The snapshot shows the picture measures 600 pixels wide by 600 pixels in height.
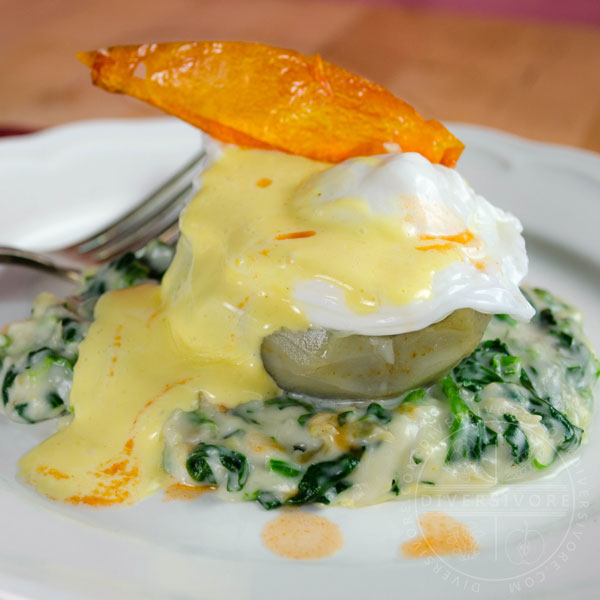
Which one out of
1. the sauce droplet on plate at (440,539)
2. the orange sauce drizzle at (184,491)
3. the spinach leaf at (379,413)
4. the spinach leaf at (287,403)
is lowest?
the orange sauce drizzle at (184,491)

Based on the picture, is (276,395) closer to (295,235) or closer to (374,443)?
(374,443)

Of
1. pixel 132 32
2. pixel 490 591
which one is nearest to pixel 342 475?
pixel 490 591

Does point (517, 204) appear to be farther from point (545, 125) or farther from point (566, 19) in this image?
point (566, 19)

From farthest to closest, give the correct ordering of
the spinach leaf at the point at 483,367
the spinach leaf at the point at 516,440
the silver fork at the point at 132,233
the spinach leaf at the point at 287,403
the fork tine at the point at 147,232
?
the fork tine at the point at 147,232 < the silver fork at the point at 132,233 < the spinach leaf at the point at 483,367 < the spinach leaf at the point at 287,403 < the spinach leaf at the point at 516,440

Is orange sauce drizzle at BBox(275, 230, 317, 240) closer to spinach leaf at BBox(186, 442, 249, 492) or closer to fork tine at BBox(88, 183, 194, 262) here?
spinach leaf at BBox(186, 442, 249, 492)

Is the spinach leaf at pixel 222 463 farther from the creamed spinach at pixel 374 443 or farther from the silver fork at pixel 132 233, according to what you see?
the silver fork at pixel 132 233

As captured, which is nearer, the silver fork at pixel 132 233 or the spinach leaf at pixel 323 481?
the spinach leaf at pixel 323 481

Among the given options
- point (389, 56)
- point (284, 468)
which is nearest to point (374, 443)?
point (284, 468)

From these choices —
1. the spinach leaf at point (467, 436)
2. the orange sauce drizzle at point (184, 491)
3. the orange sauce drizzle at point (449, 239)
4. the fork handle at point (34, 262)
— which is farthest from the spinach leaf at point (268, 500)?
the fork handle at point (34, 262)
